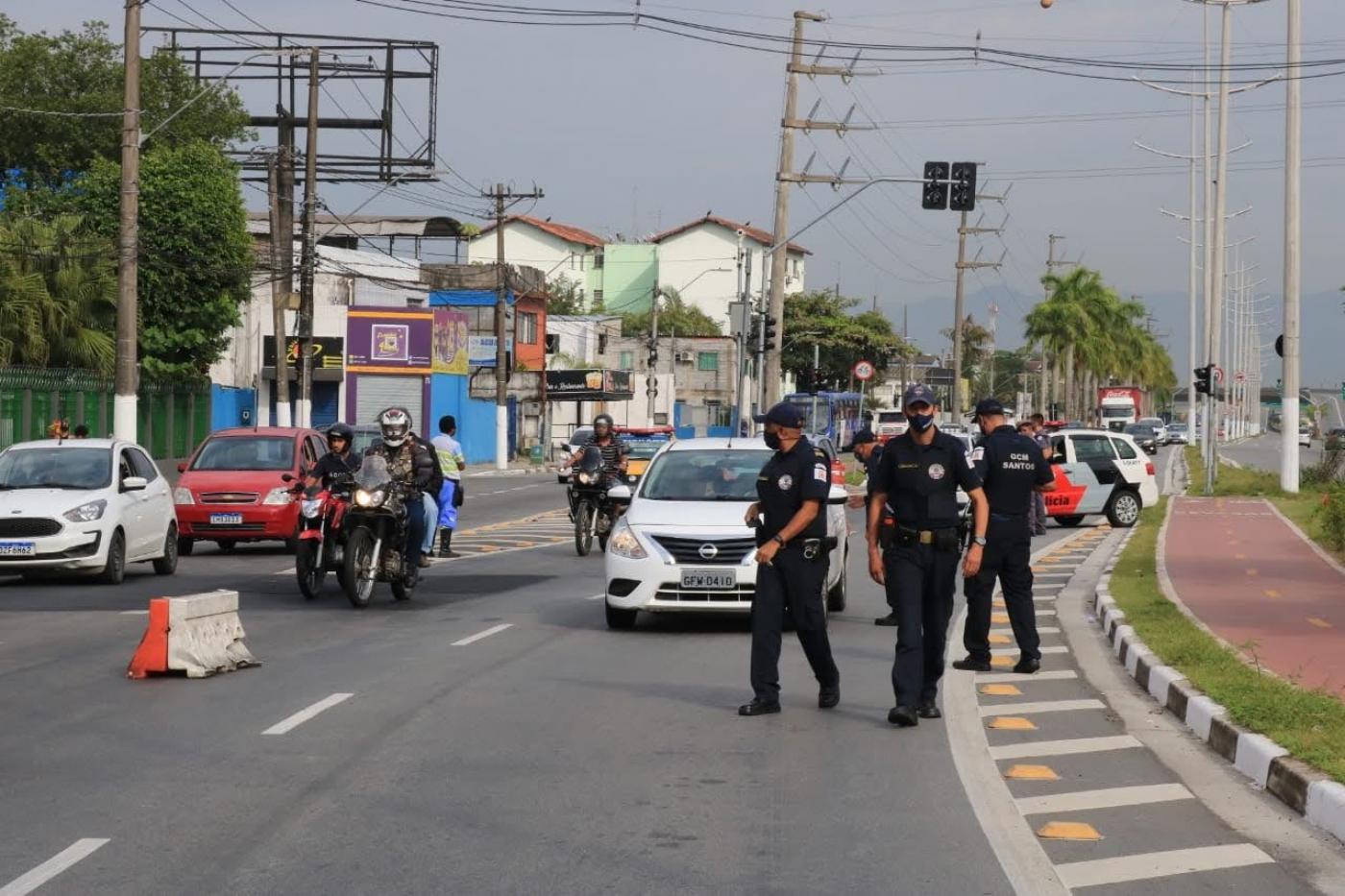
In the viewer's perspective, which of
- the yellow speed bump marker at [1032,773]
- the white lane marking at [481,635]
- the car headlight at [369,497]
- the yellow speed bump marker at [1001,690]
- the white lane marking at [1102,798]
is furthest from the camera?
the car headlight at [369,497]

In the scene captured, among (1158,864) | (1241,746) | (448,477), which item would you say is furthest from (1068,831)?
(448,477)

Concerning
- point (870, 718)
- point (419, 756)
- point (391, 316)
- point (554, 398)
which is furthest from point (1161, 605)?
point (554, 398)

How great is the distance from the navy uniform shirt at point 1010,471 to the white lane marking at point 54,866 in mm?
7867

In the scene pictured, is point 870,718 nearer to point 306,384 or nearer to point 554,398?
point 306,384

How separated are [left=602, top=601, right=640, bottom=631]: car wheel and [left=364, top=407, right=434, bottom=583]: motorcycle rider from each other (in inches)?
119

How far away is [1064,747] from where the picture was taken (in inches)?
406

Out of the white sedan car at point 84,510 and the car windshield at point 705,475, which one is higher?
the car windshield at point 705,475

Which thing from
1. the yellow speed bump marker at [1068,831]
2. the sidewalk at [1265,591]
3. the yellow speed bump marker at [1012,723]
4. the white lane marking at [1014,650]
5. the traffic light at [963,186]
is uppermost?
the traffic light at [963,186]

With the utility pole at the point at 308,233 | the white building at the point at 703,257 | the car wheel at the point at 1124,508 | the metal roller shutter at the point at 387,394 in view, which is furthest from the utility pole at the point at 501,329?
the white building at the point at 703,257

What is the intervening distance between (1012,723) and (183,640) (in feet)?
18.1

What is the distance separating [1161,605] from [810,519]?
698 centimetres

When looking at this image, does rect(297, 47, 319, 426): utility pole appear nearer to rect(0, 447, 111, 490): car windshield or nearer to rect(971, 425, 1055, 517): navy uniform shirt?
rect(0, 447, 111, 490): car windshield

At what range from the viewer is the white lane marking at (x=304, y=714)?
1055 centimetres

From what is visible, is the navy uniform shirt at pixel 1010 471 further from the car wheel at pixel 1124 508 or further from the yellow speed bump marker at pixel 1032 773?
the car wheel at pixel 1124 508
